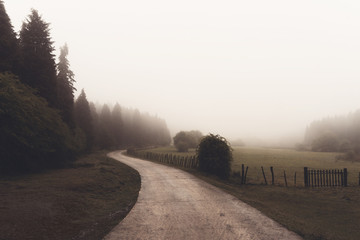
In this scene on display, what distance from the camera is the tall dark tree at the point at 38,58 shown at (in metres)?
26.5

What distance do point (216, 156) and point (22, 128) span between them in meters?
17.9

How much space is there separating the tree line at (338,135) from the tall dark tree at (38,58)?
201ft

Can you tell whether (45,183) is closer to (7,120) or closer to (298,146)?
(7,120)

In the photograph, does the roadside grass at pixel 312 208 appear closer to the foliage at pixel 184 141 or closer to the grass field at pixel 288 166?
the grass field at pixel 288 166

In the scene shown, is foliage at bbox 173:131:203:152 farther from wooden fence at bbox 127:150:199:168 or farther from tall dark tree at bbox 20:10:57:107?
tall dark tree at bbox 20:10:57:107

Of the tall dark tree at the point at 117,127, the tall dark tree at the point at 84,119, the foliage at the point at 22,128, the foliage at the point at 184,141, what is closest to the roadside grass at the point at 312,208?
the foliage at the point at 22,128

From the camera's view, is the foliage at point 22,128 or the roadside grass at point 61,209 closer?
the roadside grass at point 61,209

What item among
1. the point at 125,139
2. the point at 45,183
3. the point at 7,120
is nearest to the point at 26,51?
the point at 7,120

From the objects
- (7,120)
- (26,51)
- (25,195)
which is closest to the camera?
(25,195)

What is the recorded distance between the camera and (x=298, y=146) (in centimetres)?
10206

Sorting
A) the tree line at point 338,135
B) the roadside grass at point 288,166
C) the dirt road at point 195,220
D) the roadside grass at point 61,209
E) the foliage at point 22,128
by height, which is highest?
the tree line at point 338,135

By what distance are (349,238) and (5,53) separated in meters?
28.3

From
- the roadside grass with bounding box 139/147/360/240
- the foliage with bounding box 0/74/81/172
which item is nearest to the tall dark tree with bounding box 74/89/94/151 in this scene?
the foliage with bounding box 0/74/81/172

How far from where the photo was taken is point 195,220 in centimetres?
939
